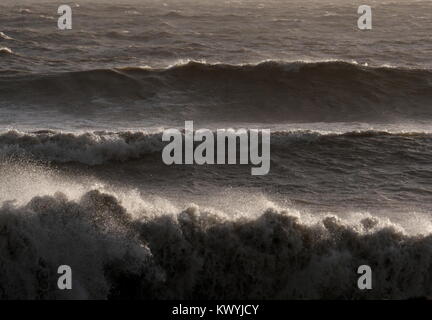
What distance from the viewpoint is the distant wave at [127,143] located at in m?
14.1

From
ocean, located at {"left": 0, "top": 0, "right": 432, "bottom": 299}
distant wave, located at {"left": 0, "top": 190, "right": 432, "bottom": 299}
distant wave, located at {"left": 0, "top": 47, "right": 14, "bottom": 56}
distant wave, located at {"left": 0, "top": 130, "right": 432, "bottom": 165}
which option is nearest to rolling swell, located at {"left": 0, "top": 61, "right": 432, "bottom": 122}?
ocean, located at {"left": 0, "top": 0, "right": 432, "bottom": 299}

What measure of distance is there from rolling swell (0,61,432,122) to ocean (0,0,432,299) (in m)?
0.07

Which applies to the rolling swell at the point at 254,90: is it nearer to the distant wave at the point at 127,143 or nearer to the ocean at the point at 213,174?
the ocean at the point at 213,174

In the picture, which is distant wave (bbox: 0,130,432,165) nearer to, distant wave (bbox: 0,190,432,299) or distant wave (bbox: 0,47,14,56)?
distant wave (bbox: 0,190,432,299)

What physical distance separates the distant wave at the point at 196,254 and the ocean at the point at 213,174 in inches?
0.8

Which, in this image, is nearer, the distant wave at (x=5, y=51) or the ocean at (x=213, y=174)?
the ocean at (x=213, y=174)

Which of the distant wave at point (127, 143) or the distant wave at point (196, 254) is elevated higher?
the distant wave at point (127, 143)

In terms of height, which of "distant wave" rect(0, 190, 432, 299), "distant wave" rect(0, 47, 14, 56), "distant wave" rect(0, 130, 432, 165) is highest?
"distant wave" rect(0, 47, 14, 56)

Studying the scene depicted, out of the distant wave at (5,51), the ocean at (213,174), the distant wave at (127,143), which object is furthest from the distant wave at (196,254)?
the distant wave at (5,51)

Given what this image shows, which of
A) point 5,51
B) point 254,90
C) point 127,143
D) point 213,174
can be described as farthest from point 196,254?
point 5,51

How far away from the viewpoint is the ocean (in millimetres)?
9242

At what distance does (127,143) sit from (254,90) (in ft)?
26.5
